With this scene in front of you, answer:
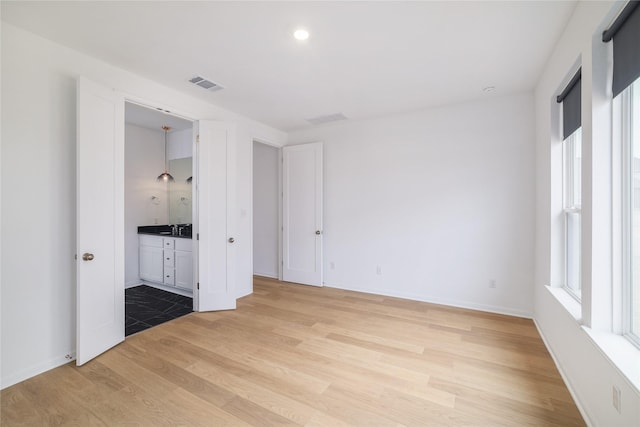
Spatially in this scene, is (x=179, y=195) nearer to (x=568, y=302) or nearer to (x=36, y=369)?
(x=36, y=369)

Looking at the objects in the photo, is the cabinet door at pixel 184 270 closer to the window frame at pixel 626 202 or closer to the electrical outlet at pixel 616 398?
the electrical outlet at pixel 616 398

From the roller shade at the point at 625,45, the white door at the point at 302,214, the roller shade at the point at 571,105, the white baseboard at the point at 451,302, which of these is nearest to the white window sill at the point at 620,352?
the roller shade at the point at 625,45

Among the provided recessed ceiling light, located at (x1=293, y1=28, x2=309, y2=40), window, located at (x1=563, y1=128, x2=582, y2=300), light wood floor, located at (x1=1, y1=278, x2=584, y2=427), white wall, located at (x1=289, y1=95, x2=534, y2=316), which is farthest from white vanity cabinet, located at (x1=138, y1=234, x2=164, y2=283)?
window, located at (x1=563, y1=128, x2=582, y2=300)

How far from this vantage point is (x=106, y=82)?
2.73 metres

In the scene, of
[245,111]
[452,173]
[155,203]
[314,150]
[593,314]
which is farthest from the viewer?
[155,203]

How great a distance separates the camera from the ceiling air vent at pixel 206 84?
3082 mm

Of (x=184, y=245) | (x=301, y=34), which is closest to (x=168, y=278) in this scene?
(x=184, y=245)

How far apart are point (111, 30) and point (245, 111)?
6.51 ft

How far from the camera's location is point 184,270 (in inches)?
171

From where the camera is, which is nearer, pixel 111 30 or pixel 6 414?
pixel 6 414

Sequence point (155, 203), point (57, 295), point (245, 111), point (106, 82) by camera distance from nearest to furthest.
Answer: point (57, 295), point (106, 82), point (245, 111), point (155, 203)

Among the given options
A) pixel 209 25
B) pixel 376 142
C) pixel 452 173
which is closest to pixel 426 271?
pixel 452 173

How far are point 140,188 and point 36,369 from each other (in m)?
3.44

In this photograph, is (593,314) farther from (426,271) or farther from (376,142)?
(376,142)
